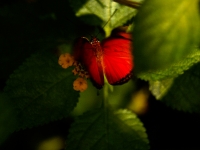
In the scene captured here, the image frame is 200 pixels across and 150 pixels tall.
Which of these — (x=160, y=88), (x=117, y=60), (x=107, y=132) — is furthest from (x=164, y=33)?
(x=160, y=88)

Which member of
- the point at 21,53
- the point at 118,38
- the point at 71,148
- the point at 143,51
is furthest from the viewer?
the point at 21,53

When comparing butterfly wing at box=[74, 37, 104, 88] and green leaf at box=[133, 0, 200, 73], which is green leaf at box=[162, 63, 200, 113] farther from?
green leaf at box=[133, 0, 200, 73]

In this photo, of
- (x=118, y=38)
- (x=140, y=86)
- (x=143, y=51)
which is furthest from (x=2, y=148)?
(x=143, y=51)

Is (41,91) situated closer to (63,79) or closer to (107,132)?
(63,79)

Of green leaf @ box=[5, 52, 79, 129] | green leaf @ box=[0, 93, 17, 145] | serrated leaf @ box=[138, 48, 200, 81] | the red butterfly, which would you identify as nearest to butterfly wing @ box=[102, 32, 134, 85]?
the red butterfly

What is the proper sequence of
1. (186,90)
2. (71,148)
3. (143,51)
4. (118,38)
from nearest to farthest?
(143,51) < (118,38) < (71,148) < (186,90)

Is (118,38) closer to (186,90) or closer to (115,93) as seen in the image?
(186,90)
